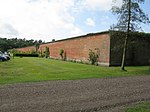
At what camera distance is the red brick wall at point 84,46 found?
35281mm

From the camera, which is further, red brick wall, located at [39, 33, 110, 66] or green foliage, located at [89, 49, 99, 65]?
green foliage, located at [89, 49, 99, 65]

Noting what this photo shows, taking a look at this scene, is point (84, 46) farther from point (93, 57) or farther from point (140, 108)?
point (140, 108)

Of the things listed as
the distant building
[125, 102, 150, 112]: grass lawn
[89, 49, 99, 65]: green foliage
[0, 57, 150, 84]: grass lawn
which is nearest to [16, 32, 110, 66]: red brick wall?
the distant building

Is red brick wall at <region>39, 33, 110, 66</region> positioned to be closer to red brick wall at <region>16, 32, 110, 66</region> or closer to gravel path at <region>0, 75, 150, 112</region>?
red brick wall at <region>16, 32, 110, 66</region>

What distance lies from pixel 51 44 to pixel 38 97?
186 feet

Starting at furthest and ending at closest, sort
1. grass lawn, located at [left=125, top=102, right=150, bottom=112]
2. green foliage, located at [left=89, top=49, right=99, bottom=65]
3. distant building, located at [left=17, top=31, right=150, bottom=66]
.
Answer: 1. green foliage, located at [left=89, top=49, right=99, bottom=65]
2. distant building, located at [left=17, top=31, right=150, bottom=66]
3. grass lawn, located at [left=125, top=102, right=150, bottom=112]

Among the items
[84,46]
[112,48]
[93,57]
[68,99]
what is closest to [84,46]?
[84,46]

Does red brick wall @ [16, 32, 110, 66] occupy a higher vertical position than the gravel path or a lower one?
higher

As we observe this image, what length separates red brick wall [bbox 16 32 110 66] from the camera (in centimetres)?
3528

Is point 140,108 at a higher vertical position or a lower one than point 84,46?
lower

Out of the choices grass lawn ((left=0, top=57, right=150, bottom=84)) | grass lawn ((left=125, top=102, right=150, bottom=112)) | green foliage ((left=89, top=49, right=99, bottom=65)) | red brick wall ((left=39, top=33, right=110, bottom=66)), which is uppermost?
red brick wall ((left=39, top=33, right=110, bottom=66))

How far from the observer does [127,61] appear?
3588 cm

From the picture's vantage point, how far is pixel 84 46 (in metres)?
43.2

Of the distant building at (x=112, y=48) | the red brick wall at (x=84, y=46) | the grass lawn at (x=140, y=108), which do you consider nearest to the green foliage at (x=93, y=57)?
the distant building at (x=112, y=48)
